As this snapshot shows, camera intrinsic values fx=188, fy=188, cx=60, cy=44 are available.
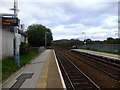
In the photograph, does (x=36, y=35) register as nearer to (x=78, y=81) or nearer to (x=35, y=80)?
(x=78, y=81)

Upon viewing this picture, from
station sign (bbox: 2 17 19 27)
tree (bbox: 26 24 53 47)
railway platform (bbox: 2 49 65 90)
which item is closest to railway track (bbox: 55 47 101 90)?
railway platform (bbox: 2 49 65 90)

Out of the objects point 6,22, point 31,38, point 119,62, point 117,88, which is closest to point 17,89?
point 117,88

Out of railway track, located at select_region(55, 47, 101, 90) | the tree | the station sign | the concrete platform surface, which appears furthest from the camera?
the tree

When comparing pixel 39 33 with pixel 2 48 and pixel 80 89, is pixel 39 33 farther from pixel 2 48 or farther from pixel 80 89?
pixel 80 89

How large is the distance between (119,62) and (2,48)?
12562 millimetres

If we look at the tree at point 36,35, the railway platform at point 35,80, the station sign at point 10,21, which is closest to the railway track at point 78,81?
Answer: the railway platform at point 35,80

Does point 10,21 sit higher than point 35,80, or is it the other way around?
point 10,21

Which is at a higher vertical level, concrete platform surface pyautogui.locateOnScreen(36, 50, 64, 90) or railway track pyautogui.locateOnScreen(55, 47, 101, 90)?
concrete platform surface pyautogui.locateOnScreen(36, 50, 64, 90)

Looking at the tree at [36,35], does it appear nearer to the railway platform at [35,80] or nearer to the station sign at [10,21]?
the station sign at [10,21]

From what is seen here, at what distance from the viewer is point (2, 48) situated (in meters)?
19.1

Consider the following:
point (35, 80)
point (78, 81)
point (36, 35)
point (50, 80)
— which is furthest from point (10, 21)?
point (36, 35)

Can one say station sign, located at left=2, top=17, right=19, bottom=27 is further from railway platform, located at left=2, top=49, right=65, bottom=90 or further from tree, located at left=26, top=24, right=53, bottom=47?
tree, located at left=26, top=24, right=53, bottom=47

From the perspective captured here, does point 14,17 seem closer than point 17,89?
No

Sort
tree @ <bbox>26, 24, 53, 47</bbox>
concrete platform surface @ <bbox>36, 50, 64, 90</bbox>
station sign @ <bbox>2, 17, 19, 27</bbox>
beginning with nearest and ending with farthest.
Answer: concrete platform surface @ <bbox>36, 50, 64, 90</bbox> < station sign @ <bbox>2, 17, 19, 27</bbox> < tree @ <bbox>26, 24, 53, 47</bbox>
